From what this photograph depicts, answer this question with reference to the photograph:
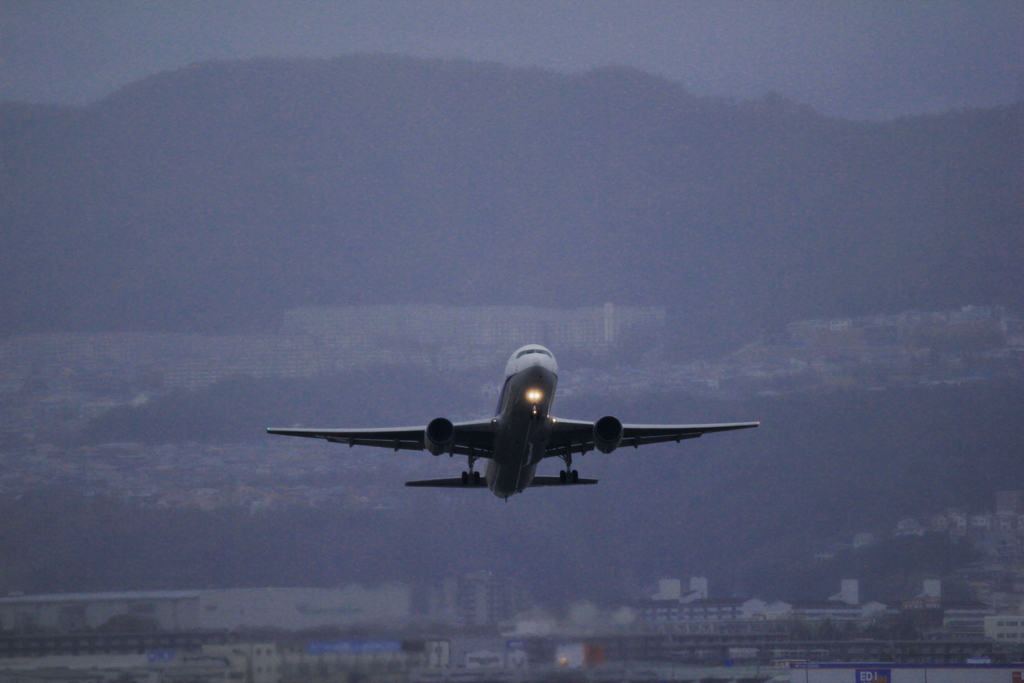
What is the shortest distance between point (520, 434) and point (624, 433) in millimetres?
5242

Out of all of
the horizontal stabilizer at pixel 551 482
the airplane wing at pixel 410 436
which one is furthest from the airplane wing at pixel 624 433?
the airplane wing at pixel 410 436

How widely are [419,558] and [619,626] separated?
18.0m

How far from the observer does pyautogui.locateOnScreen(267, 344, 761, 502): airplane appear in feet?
126

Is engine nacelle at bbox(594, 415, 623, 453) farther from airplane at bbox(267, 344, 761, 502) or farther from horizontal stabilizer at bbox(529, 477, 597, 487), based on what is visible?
horizontal stabilizer at bbox(529, 477, 597, 487)

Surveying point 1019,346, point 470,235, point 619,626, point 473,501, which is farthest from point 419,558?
point 470,235

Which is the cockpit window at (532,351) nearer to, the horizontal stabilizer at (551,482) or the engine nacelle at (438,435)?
the engine nacelle at (438,435)

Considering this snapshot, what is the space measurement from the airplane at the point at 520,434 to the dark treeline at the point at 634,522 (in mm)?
29901

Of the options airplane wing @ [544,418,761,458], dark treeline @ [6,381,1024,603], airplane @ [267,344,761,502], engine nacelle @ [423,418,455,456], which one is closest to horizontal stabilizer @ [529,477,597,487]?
airplane @ [267,344,761,502]

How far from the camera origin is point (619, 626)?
6694 centimetres

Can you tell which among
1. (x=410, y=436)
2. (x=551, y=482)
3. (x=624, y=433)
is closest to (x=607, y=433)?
(x=624, y=433)

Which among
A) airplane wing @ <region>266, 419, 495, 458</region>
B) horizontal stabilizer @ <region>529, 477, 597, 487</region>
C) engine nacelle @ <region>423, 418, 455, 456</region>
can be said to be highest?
airplane wing @ <region>266, 419, 495, 458</region>

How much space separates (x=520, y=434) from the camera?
132 ft

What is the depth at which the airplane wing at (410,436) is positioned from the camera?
4175cm

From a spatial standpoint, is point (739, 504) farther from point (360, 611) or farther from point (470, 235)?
point (470, 235)
